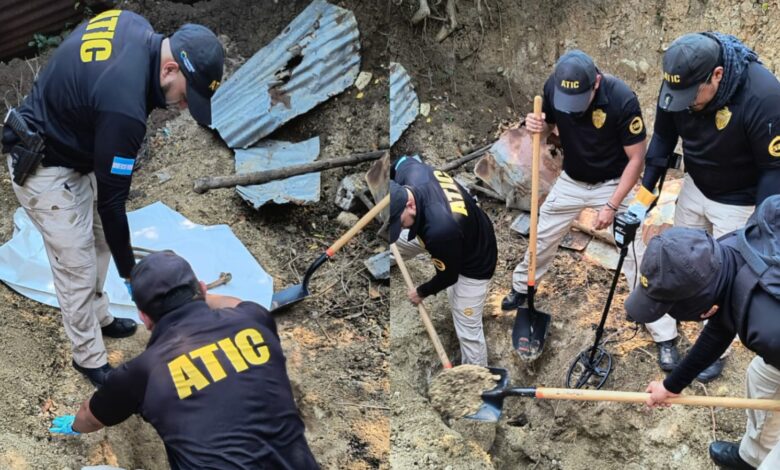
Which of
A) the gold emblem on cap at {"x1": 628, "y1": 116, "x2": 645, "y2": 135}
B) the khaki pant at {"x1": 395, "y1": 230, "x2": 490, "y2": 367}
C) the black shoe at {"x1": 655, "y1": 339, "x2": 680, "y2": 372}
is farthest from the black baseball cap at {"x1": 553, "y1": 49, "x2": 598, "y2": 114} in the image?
the black shoe at {"x1": 655, "y1": 339, "x2": 680, "y2": 372}

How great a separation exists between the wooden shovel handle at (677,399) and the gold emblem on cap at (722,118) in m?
1.29

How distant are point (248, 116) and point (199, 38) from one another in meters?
2.56

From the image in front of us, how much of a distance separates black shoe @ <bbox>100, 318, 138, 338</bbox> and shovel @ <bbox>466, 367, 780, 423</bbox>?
211 cm

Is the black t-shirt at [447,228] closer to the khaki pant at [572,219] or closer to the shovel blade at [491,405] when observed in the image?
the khaki pant at [572,219]

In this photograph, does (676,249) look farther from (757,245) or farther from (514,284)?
(514,284)

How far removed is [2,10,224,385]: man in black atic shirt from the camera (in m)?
2.99

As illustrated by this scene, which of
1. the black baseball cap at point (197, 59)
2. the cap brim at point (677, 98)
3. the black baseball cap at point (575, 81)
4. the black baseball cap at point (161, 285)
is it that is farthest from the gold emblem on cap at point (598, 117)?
the black baseball cap at point (161, 285)

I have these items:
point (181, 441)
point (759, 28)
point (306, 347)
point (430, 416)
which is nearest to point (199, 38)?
point (181, 441)

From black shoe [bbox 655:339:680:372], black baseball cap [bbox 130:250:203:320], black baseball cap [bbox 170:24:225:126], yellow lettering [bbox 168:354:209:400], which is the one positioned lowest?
black shoe [bbox 655:339:680:372]

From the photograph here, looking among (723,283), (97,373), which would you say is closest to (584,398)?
(723,283)

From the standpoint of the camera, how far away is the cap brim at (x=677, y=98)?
319 centimetres

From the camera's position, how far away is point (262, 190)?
5.16 m

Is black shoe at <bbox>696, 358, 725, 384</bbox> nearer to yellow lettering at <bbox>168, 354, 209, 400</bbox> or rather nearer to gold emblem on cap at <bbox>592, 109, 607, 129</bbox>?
gold emblem on cap at <bbox>592, 109, 607, 129</bbox>

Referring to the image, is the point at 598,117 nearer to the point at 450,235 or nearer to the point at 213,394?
the point at 450,235
